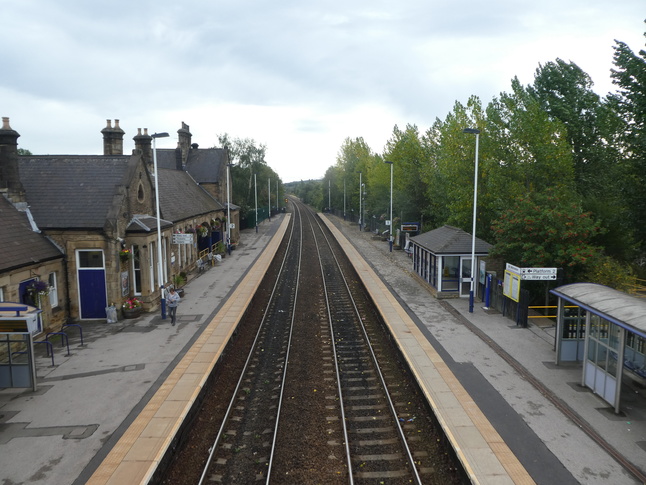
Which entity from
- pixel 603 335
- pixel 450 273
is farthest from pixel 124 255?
pixel 603 335

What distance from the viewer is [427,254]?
25172 mm

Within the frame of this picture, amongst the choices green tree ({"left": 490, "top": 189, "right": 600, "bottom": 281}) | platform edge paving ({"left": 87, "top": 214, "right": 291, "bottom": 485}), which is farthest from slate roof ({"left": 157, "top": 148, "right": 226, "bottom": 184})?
green tree ({"left": 490, "top": 189, "right": 600, "bottom": 281})

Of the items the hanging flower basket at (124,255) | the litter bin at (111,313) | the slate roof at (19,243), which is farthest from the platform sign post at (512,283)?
the slate roof at (19,243)

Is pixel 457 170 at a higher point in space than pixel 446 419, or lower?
higher

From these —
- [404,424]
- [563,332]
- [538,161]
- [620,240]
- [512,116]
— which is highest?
[512,116]

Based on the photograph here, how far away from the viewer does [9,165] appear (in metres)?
18.3

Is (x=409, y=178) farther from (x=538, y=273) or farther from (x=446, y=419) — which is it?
(x=446, y=419)

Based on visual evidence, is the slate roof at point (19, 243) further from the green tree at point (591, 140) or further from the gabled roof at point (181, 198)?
the green tree at point (591, 140)

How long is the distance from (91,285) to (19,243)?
316cm

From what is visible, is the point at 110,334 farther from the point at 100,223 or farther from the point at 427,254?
the point at 427,254

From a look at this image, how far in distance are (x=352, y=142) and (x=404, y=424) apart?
269 ft

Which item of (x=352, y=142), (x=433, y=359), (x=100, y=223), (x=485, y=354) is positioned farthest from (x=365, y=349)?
(x=352, y=142)

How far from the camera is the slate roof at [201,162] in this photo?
40000 millimetres

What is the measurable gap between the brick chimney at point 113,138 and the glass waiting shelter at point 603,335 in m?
22.8
